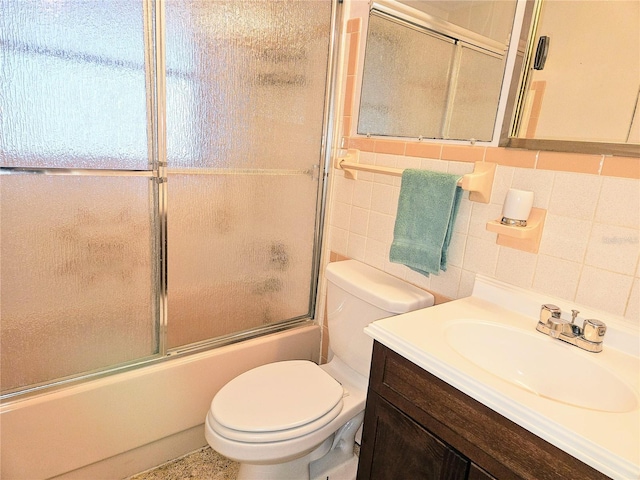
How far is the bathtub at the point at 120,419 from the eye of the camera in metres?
1.29

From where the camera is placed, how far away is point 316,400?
4.48 feet

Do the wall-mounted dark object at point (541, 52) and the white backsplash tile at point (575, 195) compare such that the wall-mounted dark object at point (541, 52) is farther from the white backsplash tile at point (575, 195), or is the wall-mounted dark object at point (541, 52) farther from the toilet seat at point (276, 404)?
the toilet seat at point (276, 404)

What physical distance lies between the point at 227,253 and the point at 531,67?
3.99 feet

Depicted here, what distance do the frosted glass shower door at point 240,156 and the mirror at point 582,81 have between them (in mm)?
846

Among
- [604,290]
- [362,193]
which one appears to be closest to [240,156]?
[362,193]

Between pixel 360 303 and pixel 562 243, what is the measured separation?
657mm

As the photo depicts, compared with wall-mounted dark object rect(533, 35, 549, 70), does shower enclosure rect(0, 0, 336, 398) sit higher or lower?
lower

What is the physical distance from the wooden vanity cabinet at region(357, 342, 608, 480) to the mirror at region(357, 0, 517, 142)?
789mm

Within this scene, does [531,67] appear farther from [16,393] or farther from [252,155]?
[16,393]

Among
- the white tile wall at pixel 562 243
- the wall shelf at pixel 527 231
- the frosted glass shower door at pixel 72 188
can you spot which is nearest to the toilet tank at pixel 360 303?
the white tile wall at pixel 562 243

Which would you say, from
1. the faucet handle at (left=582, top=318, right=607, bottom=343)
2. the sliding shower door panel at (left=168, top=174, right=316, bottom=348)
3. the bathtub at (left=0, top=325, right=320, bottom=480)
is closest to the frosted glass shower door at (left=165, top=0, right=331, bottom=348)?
the sliding shower door panel at (left=168, top=174, right=316, bottom=348)

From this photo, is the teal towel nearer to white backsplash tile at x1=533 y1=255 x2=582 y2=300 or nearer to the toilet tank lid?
the toilet tank lid

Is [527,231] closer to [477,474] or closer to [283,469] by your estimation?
[477,474]

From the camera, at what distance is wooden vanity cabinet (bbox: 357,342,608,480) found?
76cm
